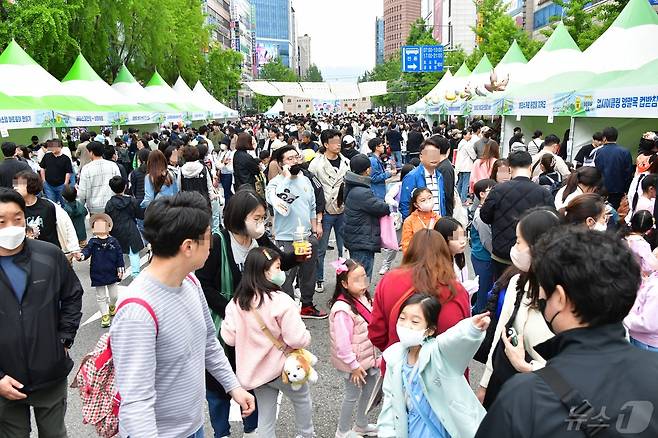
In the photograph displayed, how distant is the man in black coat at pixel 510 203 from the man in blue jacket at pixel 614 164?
422 centimetres

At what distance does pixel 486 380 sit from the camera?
2795mm

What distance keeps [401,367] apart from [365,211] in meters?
3.31

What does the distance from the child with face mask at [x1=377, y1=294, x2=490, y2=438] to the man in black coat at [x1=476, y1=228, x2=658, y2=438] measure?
0.59 metres

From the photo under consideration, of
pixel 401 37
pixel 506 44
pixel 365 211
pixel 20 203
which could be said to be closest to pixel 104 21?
pixel 506 44

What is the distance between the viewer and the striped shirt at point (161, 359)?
2.05 meters

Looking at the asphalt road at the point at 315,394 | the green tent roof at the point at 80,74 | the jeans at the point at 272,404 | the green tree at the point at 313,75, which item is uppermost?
the green tree at the point at 313,75

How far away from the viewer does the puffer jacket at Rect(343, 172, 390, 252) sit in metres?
5.77

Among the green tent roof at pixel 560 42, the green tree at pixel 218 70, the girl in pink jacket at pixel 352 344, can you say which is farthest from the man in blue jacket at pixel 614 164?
the green tree at pixel 218 70

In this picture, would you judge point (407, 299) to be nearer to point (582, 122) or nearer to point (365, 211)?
point (365, 211)

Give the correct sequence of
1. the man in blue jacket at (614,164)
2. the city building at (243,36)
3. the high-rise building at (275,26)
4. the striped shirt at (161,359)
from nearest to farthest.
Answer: the striped shirt at (161,359) < the man in blue jacket at (614,164) < the city building at (243,36) < the high-rise building at (275,26)

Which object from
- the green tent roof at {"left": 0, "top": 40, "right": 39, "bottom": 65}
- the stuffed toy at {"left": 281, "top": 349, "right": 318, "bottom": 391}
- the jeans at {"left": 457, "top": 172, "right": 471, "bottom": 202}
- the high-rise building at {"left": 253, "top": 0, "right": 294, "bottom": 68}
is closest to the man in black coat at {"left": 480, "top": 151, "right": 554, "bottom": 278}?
the stuffed toy at {"left": 281, "top": 349, "right": 318, "bottom": 391}

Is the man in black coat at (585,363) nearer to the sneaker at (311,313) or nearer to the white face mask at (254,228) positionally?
the white face mask at (254,228)

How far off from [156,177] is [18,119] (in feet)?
26.4

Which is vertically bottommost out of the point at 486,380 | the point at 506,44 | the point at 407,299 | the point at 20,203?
the point at 486,380
